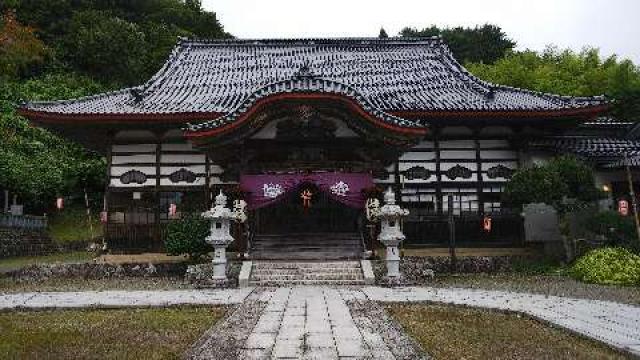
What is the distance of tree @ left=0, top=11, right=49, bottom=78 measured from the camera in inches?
1314

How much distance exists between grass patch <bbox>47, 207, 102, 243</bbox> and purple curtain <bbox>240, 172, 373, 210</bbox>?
47.7 ft

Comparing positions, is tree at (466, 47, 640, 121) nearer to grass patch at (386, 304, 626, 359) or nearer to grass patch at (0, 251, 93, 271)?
grass patch at (386, 304, 626, 359)

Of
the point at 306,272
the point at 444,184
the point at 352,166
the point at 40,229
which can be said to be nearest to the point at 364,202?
the point at 352,166

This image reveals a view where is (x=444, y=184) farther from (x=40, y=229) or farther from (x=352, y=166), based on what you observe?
(x=40, y=229)

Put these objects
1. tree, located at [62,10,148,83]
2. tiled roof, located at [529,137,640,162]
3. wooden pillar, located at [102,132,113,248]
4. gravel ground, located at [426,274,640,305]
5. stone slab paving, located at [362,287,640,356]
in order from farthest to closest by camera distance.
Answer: tree, located at [62,10,148,83]
tiled roof, located at [529,137,640,162]
wooden pillar, located at [102,132,113,248]
gravel ground, located at [426,274,640,305]
stone slab paving, located at [362,287,640,356]

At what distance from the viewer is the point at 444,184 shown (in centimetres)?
1903

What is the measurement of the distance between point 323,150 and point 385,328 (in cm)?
995

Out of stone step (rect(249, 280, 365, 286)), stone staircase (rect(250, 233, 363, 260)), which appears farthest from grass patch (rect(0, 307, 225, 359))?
stone staircase (rect(250, 233, 363, 260))

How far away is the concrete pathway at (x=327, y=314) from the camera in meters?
6.63

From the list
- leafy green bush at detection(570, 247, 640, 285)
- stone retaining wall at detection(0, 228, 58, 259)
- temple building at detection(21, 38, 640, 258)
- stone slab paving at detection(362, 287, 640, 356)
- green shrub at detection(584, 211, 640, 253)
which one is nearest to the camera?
stone slab paving at detection(362, 287, 640, 356)

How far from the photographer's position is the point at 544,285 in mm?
13625

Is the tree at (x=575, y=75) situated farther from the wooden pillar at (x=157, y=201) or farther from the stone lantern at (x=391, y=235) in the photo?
the wooden pillar at (x=157, y=201)

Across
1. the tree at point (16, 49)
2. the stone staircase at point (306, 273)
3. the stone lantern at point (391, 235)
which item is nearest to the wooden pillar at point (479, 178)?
the stone lantern at point (391, 235)

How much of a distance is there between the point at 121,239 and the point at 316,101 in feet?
27.8
